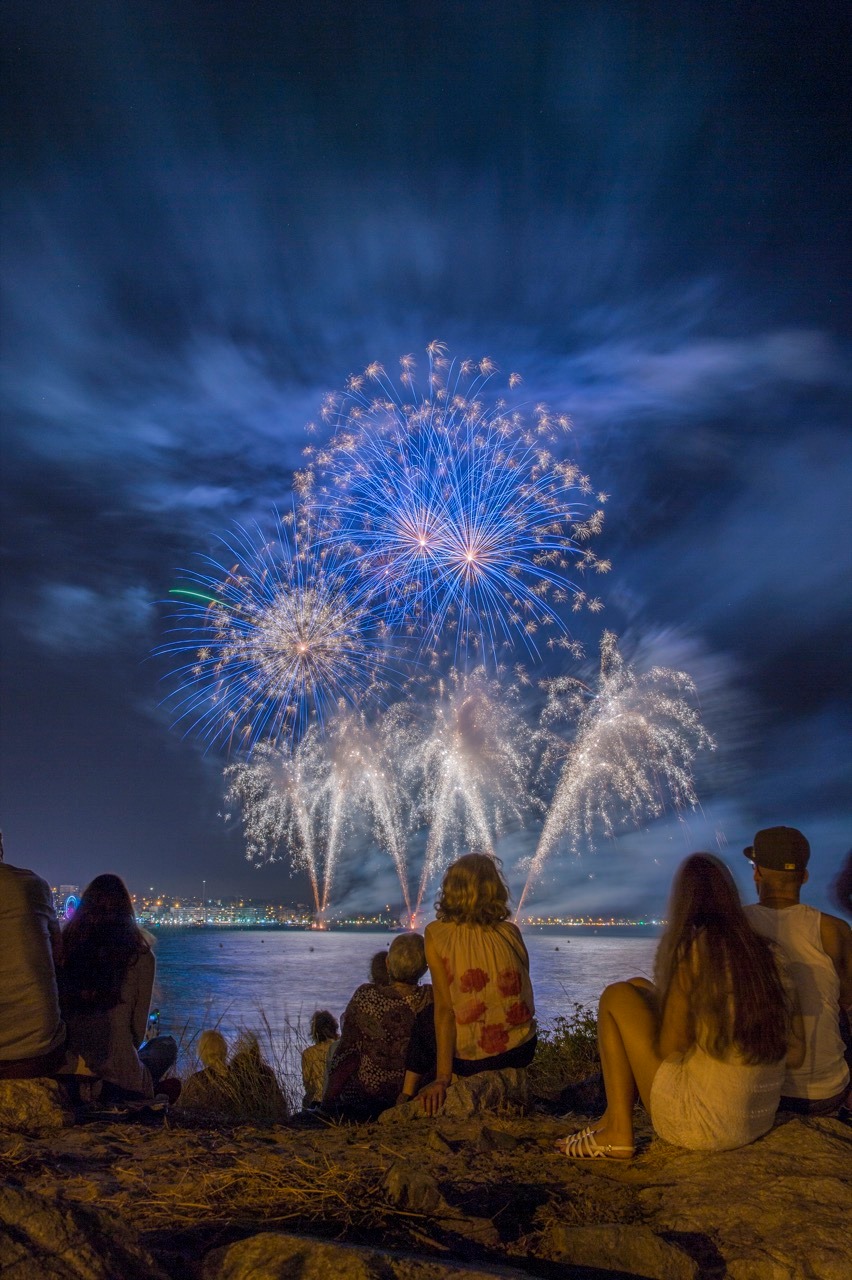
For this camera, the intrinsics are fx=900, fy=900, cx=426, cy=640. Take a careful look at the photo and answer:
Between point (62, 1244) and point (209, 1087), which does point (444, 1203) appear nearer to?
point (62, 1244)

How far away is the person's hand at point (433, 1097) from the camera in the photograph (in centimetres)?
485

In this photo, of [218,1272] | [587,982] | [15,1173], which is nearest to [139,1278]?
[218,1272]

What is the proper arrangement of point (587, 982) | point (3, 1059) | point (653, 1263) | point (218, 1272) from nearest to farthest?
point (218, 1272)
point (653, 1263)
point (3, 1059)
point (587, 982)

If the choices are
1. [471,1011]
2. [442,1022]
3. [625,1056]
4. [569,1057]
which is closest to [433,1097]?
[442,1022]

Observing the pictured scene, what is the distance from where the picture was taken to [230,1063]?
7633mm

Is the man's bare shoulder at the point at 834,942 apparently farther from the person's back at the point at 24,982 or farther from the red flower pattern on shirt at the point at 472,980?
the person's back at the point at 24,982

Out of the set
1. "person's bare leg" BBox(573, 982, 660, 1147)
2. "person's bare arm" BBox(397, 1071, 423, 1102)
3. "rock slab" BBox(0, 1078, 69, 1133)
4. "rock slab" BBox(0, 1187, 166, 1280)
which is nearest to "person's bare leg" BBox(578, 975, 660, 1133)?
"person's bare leg" BBox(573, 982, 660, 1147)

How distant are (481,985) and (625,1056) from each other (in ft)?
4.45

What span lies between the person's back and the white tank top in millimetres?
3656

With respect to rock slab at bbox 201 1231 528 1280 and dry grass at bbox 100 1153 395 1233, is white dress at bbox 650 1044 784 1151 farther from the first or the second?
rock slab at bbox 201 1231 528 1280

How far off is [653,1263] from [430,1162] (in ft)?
4.49

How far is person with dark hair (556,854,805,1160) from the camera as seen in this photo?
12.5 ft

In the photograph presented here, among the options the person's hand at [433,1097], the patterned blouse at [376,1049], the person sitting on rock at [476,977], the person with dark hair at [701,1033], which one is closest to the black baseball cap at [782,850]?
the person with dark hair at [701,1033]

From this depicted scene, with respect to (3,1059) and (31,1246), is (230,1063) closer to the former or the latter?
(3,1059)
